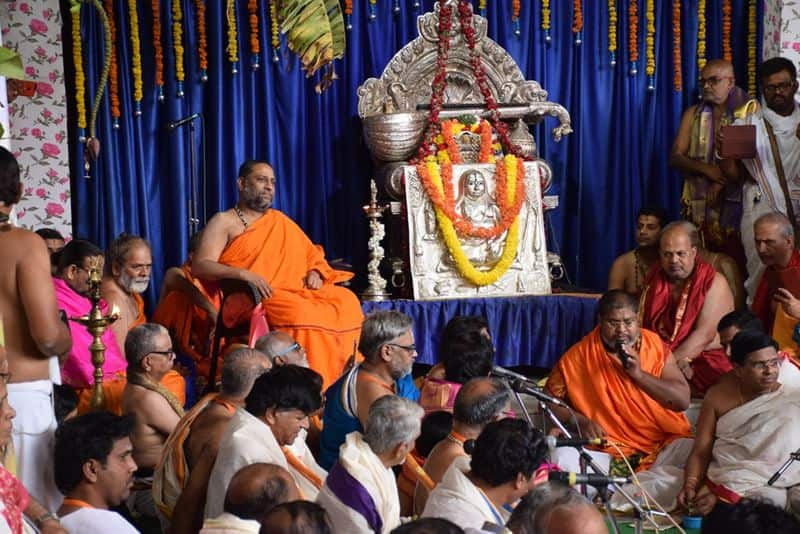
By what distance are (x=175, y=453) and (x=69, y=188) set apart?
13.9ft

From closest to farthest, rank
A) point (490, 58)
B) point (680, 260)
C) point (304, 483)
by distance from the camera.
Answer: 1. point (304, 483)
2. point (680, 260)
3. point (490, 58)

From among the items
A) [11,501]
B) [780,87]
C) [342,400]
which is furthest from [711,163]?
[11,501]

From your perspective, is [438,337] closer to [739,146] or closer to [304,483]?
[739,146]

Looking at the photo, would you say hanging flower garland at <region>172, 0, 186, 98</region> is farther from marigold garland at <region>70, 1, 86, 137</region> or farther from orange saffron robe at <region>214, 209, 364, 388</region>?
orange saffron robe at <region>214, 209, 364, 388</region>

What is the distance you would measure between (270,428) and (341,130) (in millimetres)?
5046

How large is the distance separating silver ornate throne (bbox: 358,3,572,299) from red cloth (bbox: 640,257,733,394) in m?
1.15

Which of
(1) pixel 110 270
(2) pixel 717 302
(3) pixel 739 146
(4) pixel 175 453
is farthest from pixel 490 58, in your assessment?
(4) pixel 175 453

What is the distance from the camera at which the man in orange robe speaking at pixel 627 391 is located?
595cm

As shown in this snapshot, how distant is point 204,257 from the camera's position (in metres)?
6.91

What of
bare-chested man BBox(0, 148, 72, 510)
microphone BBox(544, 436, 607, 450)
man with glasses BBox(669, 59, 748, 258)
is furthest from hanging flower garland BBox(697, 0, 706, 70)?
bare-chested man BBox(0, 148, 72, 510)

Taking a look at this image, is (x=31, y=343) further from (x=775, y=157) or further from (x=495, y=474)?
(x=775, y=157)

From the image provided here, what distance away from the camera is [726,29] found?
9.02m

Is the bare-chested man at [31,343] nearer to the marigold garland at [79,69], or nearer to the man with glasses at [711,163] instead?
the marigold garland at [79,69]

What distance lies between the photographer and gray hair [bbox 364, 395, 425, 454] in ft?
12.3
